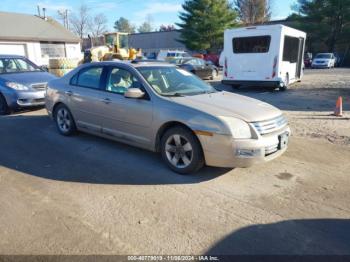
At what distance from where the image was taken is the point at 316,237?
10.1ft

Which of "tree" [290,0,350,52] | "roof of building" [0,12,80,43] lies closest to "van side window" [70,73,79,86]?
"roof of building" [0,12,80,43]

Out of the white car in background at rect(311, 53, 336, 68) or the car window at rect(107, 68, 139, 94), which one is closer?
the car window at rect(107, 68, 139, 94)

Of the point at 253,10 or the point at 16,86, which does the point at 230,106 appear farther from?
the point at 253,10

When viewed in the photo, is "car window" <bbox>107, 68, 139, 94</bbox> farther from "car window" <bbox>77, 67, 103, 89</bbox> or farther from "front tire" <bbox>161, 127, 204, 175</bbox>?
"front tire" <bbox>161, 127, 204, 175</bbox>

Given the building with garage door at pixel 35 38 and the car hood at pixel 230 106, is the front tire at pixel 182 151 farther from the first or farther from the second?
the building with garage door at pixel 35 38

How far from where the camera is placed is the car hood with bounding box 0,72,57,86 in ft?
28.7

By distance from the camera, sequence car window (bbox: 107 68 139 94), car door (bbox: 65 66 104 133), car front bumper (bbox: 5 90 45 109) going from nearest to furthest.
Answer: car window (bbox: 107 68 139 94) < car door (bbox: 65 66 104 133) < car front bumper (bbox: 5 90 45 109)

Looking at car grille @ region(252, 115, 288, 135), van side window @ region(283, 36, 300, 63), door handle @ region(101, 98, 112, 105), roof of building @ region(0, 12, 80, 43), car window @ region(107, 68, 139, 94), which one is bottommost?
car grille @ region(252, 115, 288, 135)

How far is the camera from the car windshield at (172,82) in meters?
4.95

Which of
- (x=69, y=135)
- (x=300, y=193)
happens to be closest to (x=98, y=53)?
(x=69, y=135)

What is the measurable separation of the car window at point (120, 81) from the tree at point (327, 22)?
38157 mm

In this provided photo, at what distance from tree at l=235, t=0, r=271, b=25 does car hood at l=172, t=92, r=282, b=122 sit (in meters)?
51.3

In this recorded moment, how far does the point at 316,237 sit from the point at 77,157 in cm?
379

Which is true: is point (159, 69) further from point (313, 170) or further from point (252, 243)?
point (252, 243)
